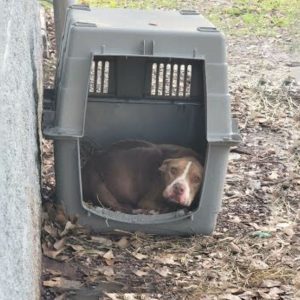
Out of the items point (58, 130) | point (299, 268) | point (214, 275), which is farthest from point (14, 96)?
point (299, 268)

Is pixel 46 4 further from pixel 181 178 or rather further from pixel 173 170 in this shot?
pixel 181 178

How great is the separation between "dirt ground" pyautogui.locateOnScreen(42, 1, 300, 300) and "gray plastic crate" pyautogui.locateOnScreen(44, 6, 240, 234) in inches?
4.6

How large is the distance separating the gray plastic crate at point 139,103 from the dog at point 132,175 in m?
0.16

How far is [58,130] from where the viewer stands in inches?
150

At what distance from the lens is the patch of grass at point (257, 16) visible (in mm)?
9203

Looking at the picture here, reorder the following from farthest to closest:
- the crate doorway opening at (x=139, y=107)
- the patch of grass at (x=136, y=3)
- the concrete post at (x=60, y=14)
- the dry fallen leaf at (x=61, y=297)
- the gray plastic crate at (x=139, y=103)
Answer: the patch of grass at (x=136, y=3), the concrete post at (x=60, y=14), the crate doorway opening at (x=139, y=107), the gray plastic crate at (x=139, y=103), the dry fallen leaf at (x=61, y=297)

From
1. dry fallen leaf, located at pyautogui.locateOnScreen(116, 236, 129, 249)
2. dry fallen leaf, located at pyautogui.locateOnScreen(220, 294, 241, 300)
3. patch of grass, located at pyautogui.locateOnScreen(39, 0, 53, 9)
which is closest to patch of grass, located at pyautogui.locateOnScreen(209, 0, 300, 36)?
patch of grass, located at pyautogui.locateOnScreen(39, 0, 53, 9)

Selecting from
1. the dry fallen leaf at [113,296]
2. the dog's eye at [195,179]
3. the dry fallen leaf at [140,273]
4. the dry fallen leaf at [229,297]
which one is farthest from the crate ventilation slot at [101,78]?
the dry fallen leaf at [229,297]

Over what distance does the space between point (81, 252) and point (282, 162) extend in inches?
72.1

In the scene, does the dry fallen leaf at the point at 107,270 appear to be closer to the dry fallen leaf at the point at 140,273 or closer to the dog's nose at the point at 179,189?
the dry fallen leaf at the point at 140,273

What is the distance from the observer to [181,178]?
13.1 ft

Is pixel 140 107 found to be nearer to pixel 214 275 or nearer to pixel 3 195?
pixel 214 275

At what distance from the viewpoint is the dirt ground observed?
359cm

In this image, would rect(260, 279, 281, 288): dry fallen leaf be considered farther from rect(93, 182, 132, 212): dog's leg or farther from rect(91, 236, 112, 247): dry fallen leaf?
rect(93, 182, 132, 212): dog's leg
